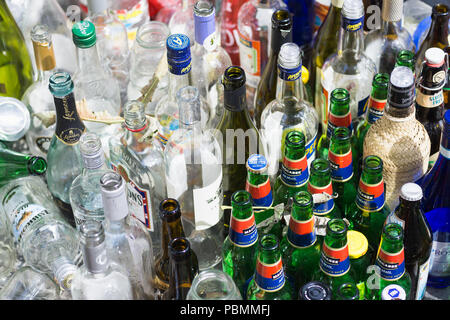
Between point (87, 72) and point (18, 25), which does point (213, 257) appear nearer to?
point (87, 72)

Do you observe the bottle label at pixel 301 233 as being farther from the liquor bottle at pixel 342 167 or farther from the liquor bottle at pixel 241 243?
the liquor bottle at pixel 342 167

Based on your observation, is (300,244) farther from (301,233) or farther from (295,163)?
(295,163)

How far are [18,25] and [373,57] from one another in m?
0.91

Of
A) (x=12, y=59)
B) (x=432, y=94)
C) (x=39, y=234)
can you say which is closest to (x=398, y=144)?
(x=432, y=94)

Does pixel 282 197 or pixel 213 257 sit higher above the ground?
pixel 282 197

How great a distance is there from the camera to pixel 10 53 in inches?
62.2

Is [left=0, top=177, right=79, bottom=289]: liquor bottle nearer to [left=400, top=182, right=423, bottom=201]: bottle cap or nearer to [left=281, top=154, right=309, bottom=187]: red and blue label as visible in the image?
[left=281, top=154, right=309, bottom=187]: red and blue label

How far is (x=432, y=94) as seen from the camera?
123cm

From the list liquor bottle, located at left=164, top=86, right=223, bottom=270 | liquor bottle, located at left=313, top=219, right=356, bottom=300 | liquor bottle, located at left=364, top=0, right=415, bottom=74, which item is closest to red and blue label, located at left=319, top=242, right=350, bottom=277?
liquor bottle, located at left=313, top=219, right=356, bottom=300

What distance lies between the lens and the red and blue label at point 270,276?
98cm

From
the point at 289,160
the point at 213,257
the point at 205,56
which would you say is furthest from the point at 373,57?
the point at 213,257

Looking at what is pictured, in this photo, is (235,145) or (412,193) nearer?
(412,193)

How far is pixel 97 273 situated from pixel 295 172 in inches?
15.7

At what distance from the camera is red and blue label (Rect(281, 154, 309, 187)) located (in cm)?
112
